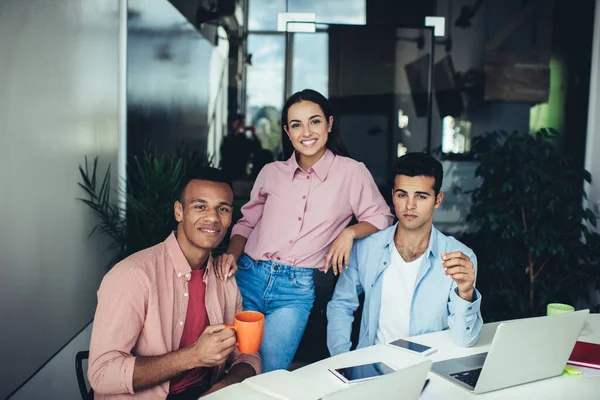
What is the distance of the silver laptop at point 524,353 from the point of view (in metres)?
1.36

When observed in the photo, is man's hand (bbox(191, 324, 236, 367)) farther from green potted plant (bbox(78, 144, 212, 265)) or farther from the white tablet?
green potted plant (bbox(78, 144, 212, 265))

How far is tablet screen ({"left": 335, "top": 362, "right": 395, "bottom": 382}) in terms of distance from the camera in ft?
4.75

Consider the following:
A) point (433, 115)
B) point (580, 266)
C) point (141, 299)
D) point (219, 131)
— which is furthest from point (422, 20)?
point (141, 299)

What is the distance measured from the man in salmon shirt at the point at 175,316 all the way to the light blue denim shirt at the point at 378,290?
0.44 meters

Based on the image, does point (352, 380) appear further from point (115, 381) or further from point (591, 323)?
point (591, 323)

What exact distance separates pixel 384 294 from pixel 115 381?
1130 millimetres

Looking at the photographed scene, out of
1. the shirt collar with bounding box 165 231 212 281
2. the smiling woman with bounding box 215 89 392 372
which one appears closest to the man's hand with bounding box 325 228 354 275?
the smiling woman with bounding box 215 89 392 372

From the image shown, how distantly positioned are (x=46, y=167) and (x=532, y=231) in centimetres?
301

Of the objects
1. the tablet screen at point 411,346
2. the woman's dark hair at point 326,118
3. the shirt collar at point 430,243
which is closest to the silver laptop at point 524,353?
the tablet screen at point 411,346

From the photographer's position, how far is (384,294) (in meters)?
2.24

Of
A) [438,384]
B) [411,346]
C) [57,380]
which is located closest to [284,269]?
[411,346]

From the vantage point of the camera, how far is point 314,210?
2502 mm

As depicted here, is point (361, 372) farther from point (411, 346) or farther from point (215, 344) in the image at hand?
point (215, 344)

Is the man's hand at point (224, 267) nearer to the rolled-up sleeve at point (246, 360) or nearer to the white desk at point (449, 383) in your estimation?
the rolled-up sleeve at point (246, 360)
